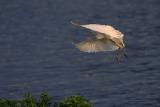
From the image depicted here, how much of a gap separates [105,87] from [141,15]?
30.4 ft

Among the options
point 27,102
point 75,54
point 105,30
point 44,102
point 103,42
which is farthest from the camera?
point 75,54

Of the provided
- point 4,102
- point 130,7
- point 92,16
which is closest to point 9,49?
point 92,16

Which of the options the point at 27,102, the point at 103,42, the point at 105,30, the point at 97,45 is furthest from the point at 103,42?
the point at 27,102

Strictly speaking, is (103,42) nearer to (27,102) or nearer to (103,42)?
(103,42)

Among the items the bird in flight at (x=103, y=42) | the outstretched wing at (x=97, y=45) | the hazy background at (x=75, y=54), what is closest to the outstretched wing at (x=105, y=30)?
the bird in flight at (x=103, y=42)

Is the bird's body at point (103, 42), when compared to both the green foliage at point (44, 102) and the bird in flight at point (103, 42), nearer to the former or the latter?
the bird in flight at point (103, 42)

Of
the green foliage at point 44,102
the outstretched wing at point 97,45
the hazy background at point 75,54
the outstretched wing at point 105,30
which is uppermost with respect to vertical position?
the hazy background at point 75,54

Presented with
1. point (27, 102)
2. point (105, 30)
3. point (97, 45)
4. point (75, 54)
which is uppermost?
point (75, 54)

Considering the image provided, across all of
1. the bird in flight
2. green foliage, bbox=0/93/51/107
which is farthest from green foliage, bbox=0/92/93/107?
the bird in flight

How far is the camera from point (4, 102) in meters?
10.2

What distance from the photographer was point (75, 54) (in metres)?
26.4

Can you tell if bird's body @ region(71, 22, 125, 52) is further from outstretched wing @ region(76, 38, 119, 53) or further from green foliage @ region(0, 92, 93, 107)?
green foliage @ region(0, 92, 93, 107)

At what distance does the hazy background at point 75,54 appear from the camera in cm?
2233

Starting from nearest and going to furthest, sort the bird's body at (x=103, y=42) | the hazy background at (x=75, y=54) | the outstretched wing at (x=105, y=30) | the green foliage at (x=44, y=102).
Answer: the green foliage at (x=44, y=102) < the outstretched wing at (x=105, y=30) < the bird's body at (x=103, y=42) < the hazy background at (x=75, y=54)
